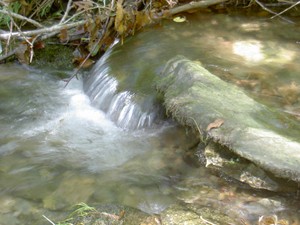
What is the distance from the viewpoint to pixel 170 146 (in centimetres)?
381

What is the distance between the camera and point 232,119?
10.3ft

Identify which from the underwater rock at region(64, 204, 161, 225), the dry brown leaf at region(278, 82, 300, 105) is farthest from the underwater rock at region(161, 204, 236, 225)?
the dry brown leaf at region(278, 82, 300, 105)

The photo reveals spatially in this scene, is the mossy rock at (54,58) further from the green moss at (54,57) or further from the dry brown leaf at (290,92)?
the dry brown leaf at (290,92)

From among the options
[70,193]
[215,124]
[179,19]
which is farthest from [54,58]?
[215,124]

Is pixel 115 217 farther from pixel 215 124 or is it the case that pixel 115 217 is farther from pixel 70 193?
pixel 215 124

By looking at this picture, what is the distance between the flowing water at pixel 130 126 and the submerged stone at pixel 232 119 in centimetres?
35

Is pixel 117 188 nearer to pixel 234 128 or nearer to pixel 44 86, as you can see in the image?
pixel 234 128

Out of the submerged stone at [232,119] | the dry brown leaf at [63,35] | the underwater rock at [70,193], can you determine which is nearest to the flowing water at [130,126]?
the underwater rock at [70,193]

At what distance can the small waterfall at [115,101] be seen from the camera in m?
4.23

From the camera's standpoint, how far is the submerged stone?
9.16 feet

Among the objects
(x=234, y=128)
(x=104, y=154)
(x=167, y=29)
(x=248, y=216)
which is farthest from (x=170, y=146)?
(x=167, y=29)

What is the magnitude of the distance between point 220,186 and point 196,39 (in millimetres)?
2522

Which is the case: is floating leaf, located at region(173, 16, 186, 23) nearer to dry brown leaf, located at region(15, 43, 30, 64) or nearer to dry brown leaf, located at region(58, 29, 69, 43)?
dry brown leaf, located at region(58, 29, 69, 43)

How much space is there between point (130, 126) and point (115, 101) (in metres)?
0.42
